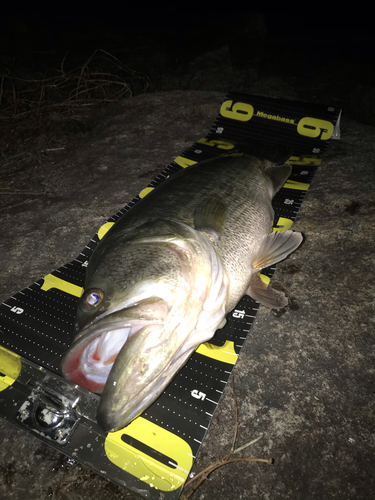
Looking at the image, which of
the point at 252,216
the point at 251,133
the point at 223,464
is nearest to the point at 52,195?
the point at 252,216

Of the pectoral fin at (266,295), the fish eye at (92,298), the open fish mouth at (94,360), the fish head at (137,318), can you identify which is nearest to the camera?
the fish head at (137,318)

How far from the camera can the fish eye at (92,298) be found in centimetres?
180

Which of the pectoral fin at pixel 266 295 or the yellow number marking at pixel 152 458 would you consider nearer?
the yellow number marking at pixel 152 458

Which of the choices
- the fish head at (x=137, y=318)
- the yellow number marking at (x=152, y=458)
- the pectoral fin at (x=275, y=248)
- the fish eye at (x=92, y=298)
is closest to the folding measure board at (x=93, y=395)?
the yellow number marking at (x=152, y=458)

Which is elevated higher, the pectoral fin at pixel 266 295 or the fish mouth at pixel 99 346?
the fish mouth at pixel 99 346

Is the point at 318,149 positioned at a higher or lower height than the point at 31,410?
higher

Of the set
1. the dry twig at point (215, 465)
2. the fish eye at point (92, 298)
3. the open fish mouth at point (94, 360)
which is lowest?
the dry twig at point (215, 465)

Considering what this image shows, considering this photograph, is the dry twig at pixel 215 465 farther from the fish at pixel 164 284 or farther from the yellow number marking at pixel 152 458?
the fish at pixel 164 284

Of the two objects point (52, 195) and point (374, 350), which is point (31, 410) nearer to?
point (374, 350)

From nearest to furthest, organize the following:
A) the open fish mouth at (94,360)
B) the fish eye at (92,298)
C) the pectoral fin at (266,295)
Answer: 1. the open fish mouth at (94,360)
2. the fish eye at (92,298)
3. the pectoral fin at (266,295)

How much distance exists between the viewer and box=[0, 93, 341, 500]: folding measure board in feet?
6.22

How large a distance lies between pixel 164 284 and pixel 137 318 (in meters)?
0.26

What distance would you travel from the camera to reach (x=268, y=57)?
9.89 meters

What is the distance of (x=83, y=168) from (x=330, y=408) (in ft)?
12.4
